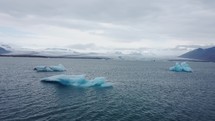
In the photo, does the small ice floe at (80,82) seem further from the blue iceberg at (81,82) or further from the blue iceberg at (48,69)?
the blue iceberg at (48,69)

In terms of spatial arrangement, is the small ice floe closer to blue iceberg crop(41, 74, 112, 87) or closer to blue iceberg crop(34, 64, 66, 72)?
blue iceberg crop(41, 74, 112, 87)

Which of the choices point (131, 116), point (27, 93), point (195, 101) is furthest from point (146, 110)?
point (27, 93)

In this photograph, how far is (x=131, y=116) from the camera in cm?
1859

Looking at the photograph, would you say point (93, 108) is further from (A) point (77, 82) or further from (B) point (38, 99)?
(A) point (77, 82)

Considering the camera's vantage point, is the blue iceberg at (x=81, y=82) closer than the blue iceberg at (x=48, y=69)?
Yes

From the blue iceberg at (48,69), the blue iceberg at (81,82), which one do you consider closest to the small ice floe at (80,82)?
the blue iceberg at (81,82)

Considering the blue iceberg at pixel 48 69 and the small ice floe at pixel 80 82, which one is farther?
the blue iceberg at pixel 48 69

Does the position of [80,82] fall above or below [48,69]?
below

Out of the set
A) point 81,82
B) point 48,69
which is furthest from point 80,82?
point 48,69

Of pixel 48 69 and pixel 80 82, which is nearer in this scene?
pixel 80 82

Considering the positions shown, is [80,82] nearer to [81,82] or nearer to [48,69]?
[81,82]

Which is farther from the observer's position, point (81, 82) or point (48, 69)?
point (48, 69)

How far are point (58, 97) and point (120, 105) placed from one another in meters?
7.27

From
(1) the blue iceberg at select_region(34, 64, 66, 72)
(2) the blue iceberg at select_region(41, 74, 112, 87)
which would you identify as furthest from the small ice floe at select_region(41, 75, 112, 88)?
(1) the blue iceberg at select_region(34, 64, 66, 72)
